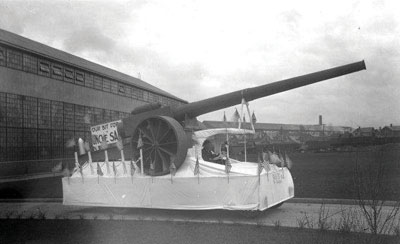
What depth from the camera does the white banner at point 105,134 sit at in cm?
1210

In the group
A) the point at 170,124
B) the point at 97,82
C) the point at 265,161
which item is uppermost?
the point at 97,82

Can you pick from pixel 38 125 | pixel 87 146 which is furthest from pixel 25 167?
pixel 87 146

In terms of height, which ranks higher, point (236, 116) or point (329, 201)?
point (236, 116)

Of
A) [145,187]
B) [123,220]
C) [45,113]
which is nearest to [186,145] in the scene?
[145,187]

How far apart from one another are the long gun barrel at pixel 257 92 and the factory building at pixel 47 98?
53.5 feet

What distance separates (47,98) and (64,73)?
7.54 ft

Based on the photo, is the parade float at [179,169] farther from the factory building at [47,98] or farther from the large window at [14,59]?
the large window at [14,59]

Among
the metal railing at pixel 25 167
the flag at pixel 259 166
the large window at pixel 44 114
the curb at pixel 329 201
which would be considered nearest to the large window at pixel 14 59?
the large window at pixel 44 114

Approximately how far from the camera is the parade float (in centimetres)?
927

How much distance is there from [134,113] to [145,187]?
223 centimetres

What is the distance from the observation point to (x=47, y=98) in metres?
27.0

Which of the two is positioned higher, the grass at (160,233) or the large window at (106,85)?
the large window at (106,85)

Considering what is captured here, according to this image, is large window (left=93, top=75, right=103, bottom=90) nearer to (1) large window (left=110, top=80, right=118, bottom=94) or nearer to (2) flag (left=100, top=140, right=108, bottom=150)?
(1) large window (left=110, top=80, right=118, bottom=94)

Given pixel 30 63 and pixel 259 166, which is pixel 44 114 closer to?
pixel 30 63
